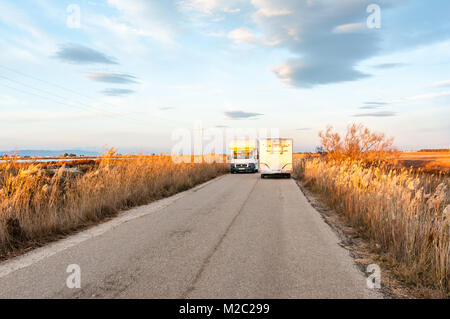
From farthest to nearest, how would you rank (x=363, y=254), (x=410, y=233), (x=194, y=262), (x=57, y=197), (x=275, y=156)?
1. (x=275, y=156)
2. (x=57, y=197)
3. (x=363, y=254)
4. (x=410, y=233)
5. (x=194, y=262)

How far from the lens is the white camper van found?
23078 millimetres

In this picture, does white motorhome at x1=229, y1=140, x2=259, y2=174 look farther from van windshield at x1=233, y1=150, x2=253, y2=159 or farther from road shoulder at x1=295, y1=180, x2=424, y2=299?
road shoulder at x1=295, y1=180, x2=424, y2=299

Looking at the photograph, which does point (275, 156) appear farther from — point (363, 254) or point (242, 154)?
point (363, 254)

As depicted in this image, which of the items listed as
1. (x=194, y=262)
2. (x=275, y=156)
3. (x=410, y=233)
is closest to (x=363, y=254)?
(x=410, y=233)

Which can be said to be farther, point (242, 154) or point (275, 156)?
point (242, 154)

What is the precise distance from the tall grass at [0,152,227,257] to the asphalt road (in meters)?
0.66

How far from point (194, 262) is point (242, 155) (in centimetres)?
2564

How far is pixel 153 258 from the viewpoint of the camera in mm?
5133

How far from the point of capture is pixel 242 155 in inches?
1198

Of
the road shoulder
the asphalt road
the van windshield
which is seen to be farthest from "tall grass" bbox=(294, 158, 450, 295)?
the van windshield

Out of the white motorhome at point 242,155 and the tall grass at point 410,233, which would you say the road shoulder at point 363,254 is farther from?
the white motorhome at point 242,155

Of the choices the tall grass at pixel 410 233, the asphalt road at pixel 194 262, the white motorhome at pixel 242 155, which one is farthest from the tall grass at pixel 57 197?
the white motorhome at pixel 242 155
